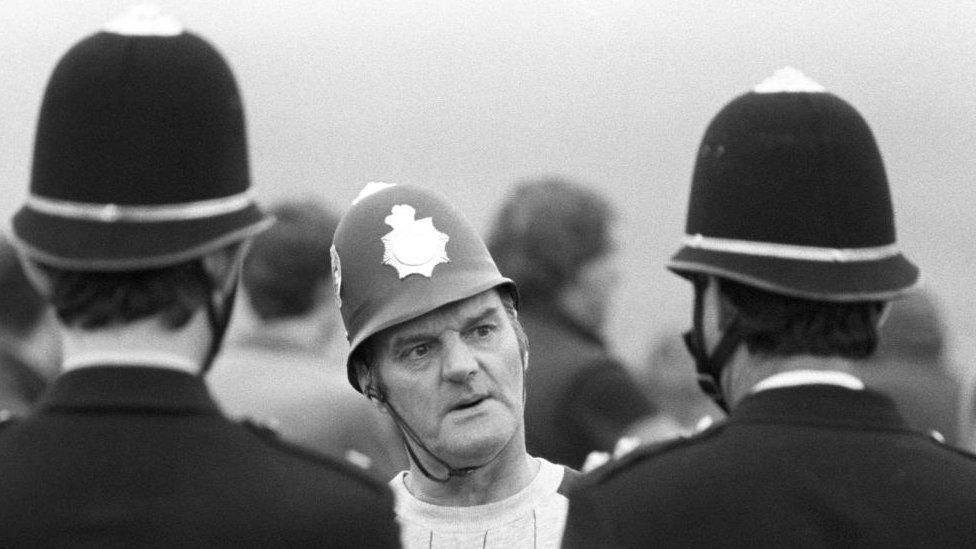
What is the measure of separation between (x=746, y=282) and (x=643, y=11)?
16.4 ft

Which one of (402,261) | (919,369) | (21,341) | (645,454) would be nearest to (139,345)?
(645,454)

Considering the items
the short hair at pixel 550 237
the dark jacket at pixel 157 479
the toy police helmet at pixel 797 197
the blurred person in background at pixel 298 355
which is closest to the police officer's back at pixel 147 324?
the dark jacket at pixel 157 479

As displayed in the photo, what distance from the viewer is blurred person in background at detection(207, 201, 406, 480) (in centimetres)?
496

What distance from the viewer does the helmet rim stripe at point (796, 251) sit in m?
3.29

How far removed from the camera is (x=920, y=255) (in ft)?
25.9

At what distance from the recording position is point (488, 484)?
14.0ft

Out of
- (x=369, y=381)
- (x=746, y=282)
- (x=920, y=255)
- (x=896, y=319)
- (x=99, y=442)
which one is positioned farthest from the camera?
(x=920, y=255)

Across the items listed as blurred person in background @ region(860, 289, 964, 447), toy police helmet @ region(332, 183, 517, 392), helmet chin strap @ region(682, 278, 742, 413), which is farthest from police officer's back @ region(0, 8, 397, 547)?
blurred person in background @ region(860, 289, 964, 447)

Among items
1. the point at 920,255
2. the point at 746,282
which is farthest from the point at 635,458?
the point at 920,255

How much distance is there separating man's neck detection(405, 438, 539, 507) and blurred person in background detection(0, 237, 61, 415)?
1325 mm

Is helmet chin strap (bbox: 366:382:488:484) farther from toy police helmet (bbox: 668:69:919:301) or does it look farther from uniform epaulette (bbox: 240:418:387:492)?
uniform epaulette (bbox: 240:418:387:492)

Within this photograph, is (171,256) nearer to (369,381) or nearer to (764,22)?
(369,381)

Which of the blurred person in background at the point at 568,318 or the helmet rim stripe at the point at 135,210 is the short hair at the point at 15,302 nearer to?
the blurred person in background at the point at 568,318

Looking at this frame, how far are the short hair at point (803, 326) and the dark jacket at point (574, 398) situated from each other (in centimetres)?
207
